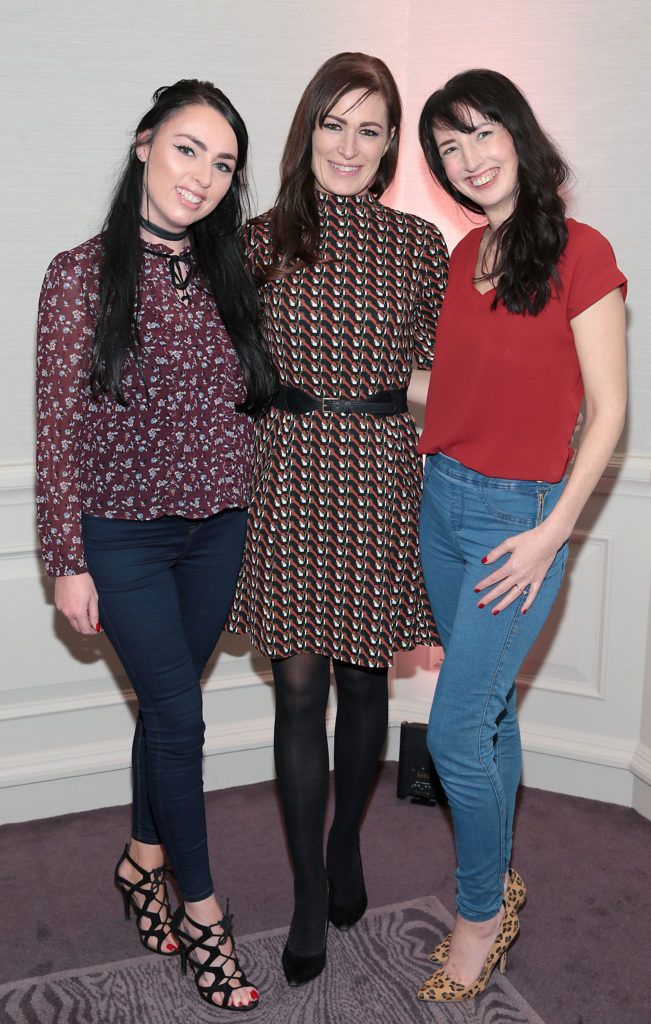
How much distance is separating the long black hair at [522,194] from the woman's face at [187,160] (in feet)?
1.38

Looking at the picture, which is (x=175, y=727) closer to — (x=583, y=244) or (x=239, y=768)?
(x=239, y=768)

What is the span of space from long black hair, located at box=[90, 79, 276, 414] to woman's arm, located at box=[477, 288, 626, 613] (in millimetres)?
574

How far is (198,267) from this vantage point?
1.98 meters

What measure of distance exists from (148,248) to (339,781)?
3.86 ft

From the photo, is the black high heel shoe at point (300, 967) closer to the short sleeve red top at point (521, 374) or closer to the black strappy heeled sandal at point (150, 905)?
the black strappy heeled sandal at point (150, 905)

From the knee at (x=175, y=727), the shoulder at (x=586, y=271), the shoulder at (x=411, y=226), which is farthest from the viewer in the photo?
the shoulder at (x=411, y=226)

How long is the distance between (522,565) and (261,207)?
137cm

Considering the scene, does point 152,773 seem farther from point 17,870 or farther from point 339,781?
point 17,870

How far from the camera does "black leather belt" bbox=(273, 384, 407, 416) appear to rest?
202cm


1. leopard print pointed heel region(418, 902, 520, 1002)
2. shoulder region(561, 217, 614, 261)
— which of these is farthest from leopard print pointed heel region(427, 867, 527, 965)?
shoulder region(561, 217, 614, 261)

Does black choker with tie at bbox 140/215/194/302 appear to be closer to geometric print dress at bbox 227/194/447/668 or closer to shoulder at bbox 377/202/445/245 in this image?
geometric print dress at bbox 227/194/447/668

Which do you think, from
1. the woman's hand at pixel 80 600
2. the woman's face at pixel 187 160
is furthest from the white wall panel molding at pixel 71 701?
the woman's face at pixel 187 160

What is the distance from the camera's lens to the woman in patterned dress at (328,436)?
2.01 meters

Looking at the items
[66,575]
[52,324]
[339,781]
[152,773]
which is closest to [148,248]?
[52,324]
